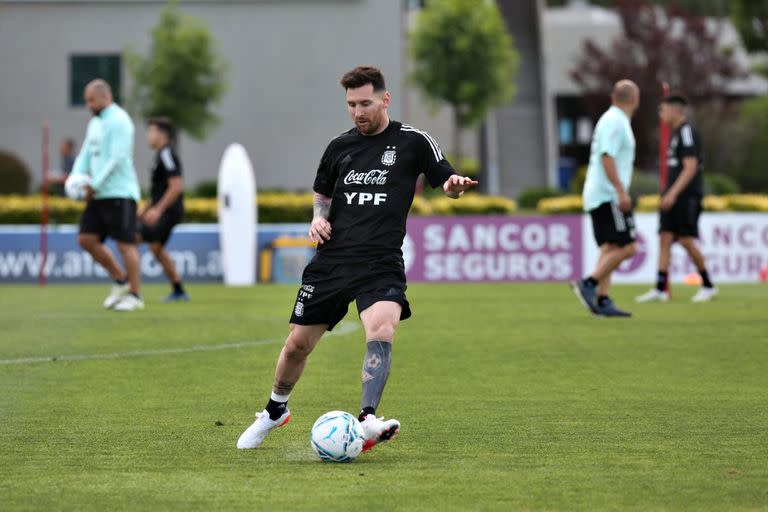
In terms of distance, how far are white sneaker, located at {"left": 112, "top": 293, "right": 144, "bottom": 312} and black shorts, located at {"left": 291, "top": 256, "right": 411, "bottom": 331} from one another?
9.00 meters

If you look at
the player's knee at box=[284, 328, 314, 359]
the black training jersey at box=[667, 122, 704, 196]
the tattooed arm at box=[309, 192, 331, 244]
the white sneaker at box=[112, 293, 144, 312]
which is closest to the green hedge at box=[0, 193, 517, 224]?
the black training jersey at box=[667, 122, 704, 196]

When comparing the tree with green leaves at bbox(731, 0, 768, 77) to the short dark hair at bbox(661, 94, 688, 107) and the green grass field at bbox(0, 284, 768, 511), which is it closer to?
the short dark hair at bbox(661, 94, 688, 107)

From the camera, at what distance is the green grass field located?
217 inches

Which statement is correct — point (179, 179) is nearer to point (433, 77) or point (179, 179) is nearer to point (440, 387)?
point (440, 387)

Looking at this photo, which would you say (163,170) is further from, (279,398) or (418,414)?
(279,398)

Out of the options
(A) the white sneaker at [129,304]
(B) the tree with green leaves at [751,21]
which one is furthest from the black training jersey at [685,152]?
(B) the tree with green leaves at [751,21]

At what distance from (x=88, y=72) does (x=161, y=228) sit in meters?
26.3

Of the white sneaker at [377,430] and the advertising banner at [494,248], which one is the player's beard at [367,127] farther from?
the advertising banner at [494,248]

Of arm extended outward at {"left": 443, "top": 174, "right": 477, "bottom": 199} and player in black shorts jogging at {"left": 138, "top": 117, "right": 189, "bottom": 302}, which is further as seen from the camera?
player in black shorts jogging at {"left": 138, "top": 117, "right": 189, "bottom": 302}

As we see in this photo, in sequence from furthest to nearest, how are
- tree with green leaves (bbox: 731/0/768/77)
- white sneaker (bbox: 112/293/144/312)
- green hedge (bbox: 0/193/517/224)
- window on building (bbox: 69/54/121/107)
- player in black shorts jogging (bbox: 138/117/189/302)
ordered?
window on building (bbox: 69/54/121/107) → tree with green leaves (bbox: 731/0/768/77) → green hedge (bbox: 0/193/517/224) → player in black shorts jogging (bbox: 138/117/189/302) → white sneaker (bbox: 112/293/144/312)

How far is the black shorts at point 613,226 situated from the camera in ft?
46.4

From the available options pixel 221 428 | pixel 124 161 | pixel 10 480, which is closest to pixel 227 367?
pixel 221 428

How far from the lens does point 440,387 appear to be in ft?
29.5

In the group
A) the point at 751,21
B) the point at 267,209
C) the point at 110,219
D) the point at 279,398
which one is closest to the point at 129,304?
the point at 110,219
